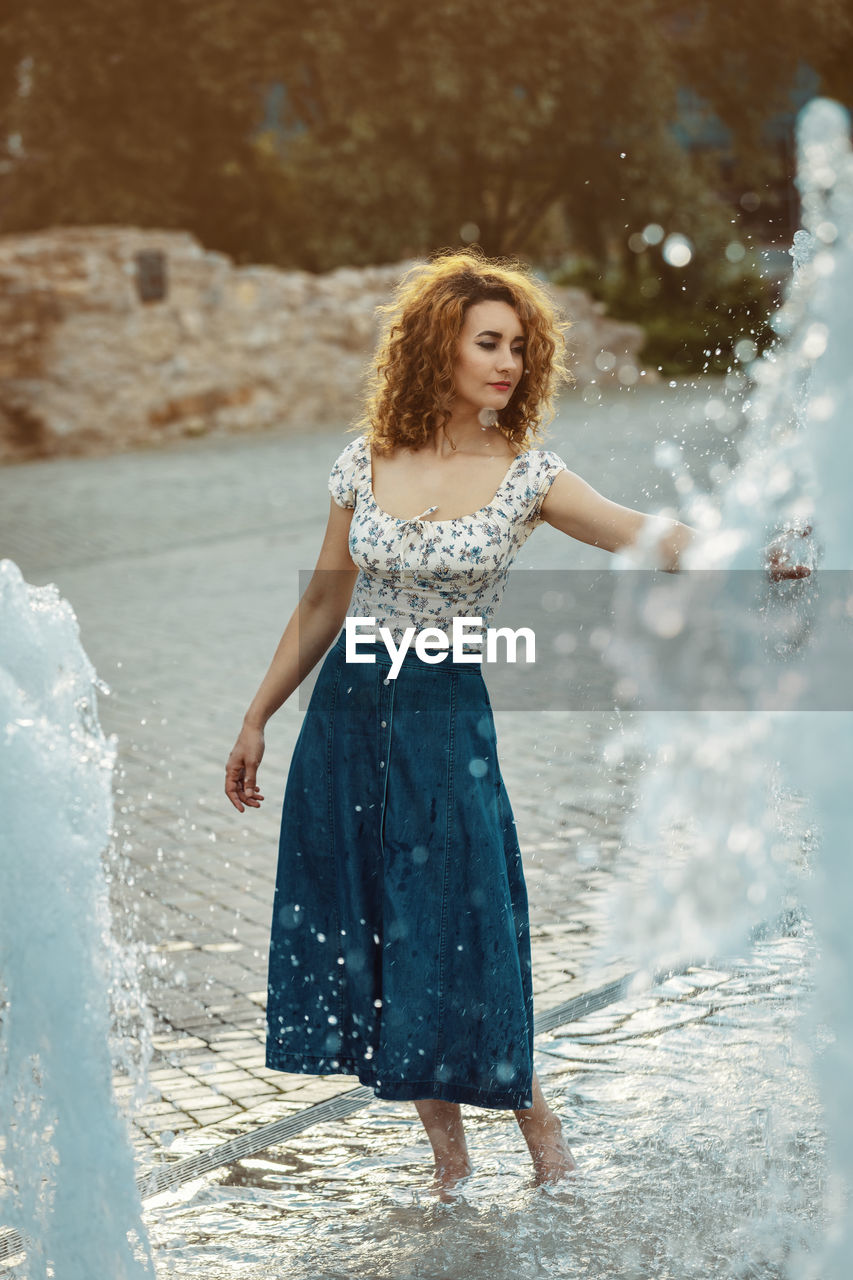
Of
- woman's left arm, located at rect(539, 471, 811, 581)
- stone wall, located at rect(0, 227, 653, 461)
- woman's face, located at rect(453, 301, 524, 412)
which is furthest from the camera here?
stone wall, located at rect(0, 227, 653, 461)

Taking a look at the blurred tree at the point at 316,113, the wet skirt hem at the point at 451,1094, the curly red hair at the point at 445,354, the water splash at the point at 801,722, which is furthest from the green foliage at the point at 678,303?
the wet skirt hem at the point at 451,1094

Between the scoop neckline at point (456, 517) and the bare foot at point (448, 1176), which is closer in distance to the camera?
the scoop neckline at point (456, 517)

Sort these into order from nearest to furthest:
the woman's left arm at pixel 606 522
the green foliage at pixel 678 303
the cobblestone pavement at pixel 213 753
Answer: the woman's left arm at pixel 606 522 < the cobblestone pavement at pixel 213 753 < the green foliage at pixel 678 303

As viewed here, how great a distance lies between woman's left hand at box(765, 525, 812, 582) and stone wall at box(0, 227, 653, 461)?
1554cm

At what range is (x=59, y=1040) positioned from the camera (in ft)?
9.36

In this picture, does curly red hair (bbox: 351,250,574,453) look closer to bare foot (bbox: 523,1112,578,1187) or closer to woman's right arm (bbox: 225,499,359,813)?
woman's right arm (bbox: 225,499,359,813)

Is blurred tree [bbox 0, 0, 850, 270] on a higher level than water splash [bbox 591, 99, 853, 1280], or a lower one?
higher

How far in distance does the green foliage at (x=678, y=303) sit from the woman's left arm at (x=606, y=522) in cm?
2485

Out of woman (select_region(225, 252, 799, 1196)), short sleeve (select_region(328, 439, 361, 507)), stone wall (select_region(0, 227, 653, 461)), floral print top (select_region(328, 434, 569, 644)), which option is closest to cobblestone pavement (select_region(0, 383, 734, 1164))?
woman (select_region(225, 252, 799, 1196))

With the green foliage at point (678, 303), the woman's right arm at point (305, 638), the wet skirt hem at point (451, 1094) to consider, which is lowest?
the wet skirt hem at point (451, 1094)

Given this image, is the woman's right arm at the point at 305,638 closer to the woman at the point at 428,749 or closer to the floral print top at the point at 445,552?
the woman at the point at 428,749

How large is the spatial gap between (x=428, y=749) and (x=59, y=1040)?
2.97ft

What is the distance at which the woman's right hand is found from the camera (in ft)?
11.3

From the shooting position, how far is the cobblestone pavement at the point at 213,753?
4.33 meters
